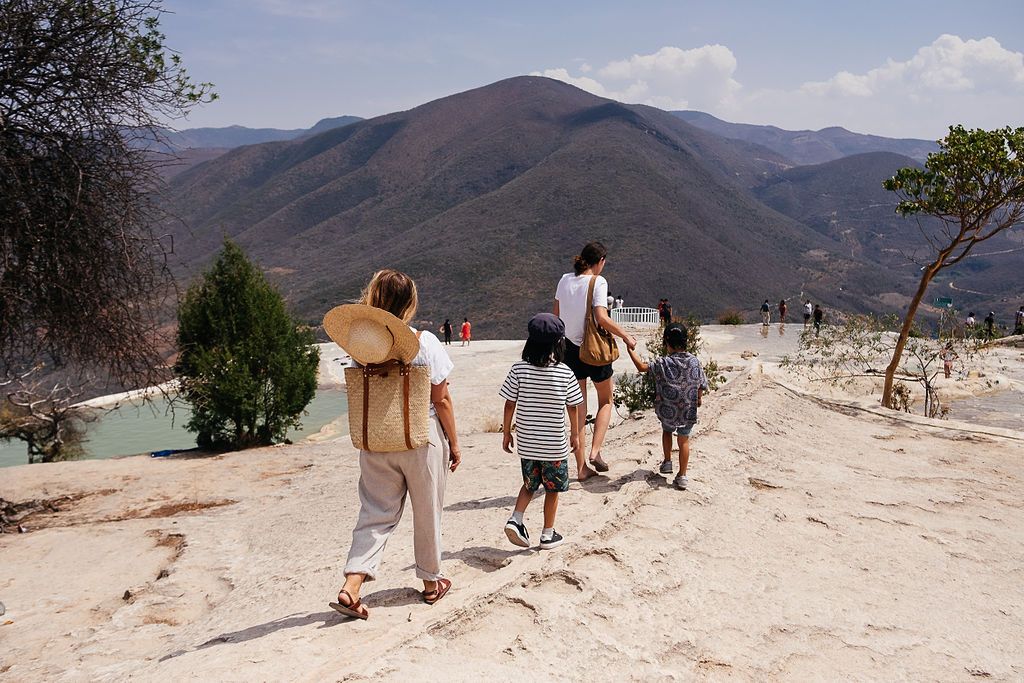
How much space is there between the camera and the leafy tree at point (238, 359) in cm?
1409

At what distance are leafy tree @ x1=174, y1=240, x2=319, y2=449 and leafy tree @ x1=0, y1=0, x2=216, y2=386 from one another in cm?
557

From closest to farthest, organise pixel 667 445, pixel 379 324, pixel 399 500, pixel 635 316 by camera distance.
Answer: pixel 379 324
pixel 399 500
pixel 667 445
pixel 635 316

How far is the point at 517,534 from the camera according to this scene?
4.38 m

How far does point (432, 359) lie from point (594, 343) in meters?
2.19

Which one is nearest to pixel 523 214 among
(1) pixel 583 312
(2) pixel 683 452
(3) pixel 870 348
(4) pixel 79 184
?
(3) pixel 870 348

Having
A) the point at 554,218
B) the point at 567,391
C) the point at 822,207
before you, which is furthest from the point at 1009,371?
the point at 822,207

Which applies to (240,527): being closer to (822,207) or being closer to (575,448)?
(575,448)

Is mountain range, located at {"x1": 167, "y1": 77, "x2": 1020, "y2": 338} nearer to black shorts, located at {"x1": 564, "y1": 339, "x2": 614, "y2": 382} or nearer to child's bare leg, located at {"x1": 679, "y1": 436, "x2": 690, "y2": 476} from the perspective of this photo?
black shorts, located at {"x1": 564, "y1": 339, "x2": 614, "y2": 382}

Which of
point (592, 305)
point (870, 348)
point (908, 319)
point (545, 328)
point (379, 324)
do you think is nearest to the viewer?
point (379, 324)

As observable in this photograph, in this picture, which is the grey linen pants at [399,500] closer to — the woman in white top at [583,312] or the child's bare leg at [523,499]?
the child's bare leg at [523,499]

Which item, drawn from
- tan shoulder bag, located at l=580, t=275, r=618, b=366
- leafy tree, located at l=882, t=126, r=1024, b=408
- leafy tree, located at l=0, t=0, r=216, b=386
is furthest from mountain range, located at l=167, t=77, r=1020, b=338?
tan shoulder bag, located at l=580, t=275, r=618, b=366

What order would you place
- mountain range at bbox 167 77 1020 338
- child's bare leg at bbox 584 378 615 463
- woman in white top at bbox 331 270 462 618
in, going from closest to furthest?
woman in white top at bbox 331 270 462 618
child's bare leg at bbox 584 378 615 463
mountain range at bbox 167 77 1020 338

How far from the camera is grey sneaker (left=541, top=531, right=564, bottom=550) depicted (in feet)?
14.2

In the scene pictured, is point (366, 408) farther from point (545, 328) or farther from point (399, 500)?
point (545, 328)
